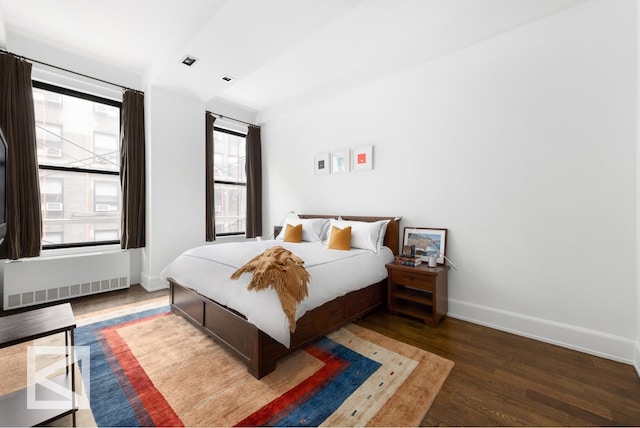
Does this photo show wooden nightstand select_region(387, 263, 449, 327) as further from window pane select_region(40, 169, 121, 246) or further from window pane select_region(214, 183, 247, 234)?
window pane select_region(40, 169, 121, 246)

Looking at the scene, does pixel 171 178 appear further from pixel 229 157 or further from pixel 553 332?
pixel 553 332

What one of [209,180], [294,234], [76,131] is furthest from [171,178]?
[294,234]

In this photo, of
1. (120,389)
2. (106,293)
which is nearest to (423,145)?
(120,389)

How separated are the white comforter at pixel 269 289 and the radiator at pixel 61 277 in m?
1.25

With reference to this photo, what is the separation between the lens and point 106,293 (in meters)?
3.38

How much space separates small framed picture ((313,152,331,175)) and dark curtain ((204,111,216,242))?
1689 mm

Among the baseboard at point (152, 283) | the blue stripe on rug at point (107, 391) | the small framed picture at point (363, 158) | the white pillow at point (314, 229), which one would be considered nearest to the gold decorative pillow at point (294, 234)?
the white pillow at point (314, 229)

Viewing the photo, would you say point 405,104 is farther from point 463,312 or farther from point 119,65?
point 119,65

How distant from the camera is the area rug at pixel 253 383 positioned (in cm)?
144

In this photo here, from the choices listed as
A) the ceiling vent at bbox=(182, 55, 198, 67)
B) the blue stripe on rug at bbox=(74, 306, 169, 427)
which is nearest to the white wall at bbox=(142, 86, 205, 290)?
the ceiling vent at bbox=(182, 55, 198, 67)

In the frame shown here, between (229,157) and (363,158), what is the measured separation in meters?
2.59

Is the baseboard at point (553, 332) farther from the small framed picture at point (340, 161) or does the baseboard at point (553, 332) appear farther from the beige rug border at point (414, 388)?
the small framed picture at point (340, 161)

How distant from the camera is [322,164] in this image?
4.04m

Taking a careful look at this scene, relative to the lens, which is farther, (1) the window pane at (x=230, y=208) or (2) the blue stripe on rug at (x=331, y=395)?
(1) the window pane at (x=230, y=208)
